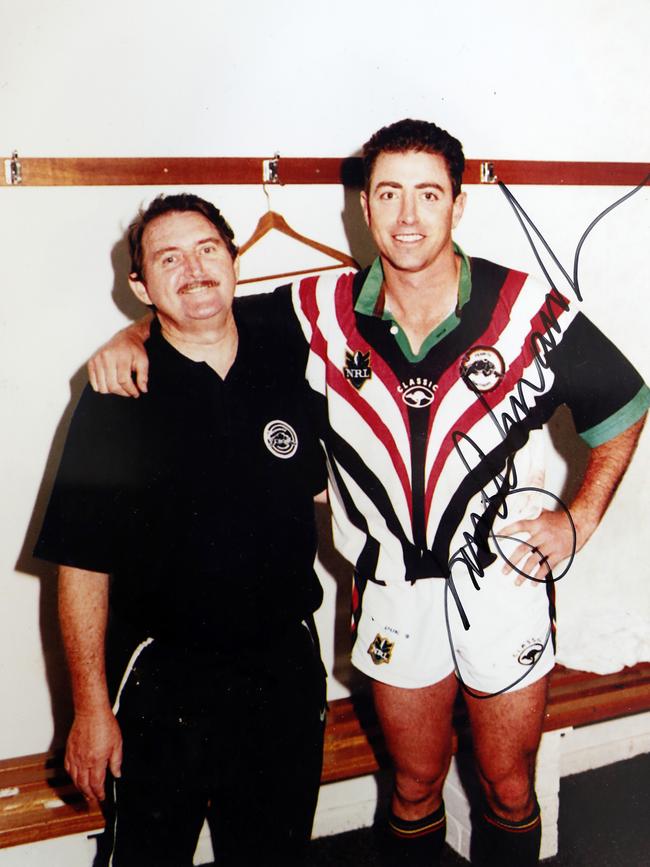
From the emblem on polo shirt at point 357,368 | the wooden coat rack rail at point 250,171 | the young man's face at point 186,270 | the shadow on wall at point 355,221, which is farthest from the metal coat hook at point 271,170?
the emblem on polo shirt at point 357,368

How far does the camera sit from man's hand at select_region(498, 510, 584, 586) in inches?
70.9

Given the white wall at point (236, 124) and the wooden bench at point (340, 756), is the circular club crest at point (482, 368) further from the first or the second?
the wooden bench at point (340, 756)

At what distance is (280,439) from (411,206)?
21.3 inches

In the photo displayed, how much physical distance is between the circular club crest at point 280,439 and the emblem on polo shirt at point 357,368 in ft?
0.58

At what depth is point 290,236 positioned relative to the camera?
220 cm

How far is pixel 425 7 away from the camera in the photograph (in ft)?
6.85

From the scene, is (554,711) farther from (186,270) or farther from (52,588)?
(186,270)

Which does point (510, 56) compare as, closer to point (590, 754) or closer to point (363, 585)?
point (363, 585)

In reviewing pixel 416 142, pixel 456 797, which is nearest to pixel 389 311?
pixel 416 142

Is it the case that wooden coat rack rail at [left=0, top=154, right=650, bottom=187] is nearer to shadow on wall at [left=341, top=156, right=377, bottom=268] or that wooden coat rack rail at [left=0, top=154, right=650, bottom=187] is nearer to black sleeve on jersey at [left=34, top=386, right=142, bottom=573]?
shadow on wall at [left=341, top=156, right=377, bottom=268]

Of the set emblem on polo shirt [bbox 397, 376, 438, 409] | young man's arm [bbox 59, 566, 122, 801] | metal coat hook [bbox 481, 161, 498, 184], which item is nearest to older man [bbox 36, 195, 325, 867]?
young man's arm [bbox 59, 566, 122, 801]

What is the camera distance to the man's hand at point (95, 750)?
1622mm

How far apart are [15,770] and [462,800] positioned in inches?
47.0

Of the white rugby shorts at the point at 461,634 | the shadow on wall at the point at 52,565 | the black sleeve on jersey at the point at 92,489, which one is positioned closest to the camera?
the black sleeve on jersey at the point at 92,489
